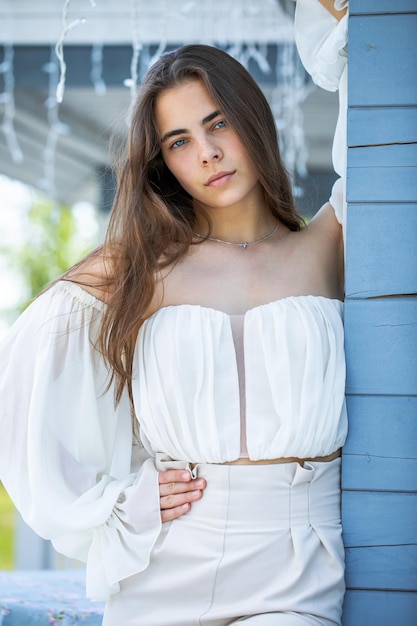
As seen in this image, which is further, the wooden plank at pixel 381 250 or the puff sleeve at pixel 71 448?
the puff sleeve at pixel 71 448

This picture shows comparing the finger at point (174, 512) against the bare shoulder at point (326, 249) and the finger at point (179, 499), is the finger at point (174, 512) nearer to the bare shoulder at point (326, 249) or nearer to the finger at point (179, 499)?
the finger at point (179, 499)

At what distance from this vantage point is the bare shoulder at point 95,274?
2166 mm

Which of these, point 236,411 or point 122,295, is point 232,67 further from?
point 236,411

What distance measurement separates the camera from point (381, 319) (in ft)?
6.31

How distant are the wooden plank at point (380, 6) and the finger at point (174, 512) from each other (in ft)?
3.63

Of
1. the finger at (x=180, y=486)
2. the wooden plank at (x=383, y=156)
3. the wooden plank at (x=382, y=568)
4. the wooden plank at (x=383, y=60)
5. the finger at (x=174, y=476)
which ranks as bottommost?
the wooden plank at (x=382, y=568)

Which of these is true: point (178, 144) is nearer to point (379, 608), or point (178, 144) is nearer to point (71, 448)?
point (71, 448)

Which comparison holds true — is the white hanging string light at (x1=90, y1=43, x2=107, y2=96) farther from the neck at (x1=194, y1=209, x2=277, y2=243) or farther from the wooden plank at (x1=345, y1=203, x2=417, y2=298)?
the wooden plank at (x1=345, y1=203, x2=417, y2=298)

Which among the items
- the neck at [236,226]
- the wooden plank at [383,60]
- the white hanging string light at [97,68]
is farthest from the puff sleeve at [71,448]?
the white hanging string light at [97,68]

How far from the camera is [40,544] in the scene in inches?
193

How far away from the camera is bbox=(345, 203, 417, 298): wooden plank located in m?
1.92

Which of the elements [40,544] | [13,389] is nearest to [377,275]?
[13,389]

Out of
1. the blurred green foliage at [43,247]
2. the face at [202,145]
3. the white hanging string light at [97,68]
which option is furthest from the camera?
the blurred green foliage at [43,247]

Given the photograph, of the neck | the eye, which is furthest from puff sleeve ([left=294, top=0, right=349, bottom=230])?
the eye
